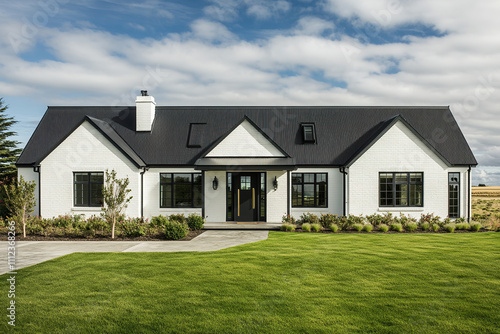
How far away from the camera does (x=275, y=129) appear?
21875 millimetres

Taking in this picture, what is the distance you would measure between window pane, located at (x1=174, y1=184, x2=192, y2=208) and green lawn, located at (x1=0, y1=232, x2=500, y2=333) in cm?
818

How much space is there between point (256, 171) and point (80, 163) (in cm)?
964

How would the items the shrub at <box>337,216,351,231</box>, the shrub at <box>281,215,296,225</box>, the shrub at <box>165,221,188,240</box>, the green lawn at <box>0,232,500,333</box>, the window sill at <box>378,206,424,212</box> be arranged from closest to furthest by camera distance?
the green lawn at <box>0,232,500,333</box> < the shrub at <box>165,221,188,240</box> < the shrub at <box>337,216,351,231</box> < the shrub at <box>281,215,296,225</box> < the window sill at <box>378,206,424,212</box>

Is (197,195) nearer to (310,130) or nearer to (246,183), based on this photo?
(246,183)

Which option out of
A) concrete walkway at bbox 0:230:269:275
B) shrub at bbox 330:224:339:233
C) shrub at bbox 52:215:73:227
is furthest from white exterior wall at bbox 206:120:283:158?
shrub at bbox 52:215:73:227

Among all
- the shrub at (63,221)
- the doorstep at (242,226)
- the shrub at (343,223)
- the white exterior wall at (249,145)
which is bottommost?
the doorstep at (242,226)

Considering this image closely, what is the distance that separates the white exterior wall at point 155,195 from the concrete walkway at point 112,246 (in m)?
4.23

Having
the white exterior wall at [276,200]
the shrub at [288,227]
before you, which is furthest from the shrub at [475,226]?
the white exterior wall at [276,200]

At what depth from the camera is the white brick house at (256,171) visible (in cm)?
1895

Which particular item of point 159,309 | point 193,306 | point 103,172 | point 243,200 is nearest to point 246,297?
point 193,306

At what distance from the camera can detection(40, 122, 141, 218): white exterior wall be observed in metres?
18.9

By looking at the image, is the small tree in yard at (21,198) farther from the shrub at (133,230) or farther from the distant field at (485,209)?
the distant field at (485,209)

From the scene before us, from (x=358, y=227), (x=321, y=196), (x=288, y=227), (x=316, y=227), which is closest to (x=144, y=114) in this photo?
(x=288, y=227)

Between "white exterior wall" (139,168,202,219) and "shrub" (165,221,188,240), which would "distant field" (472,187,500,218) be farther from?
"white exterior wall" (139,168,202,219)
